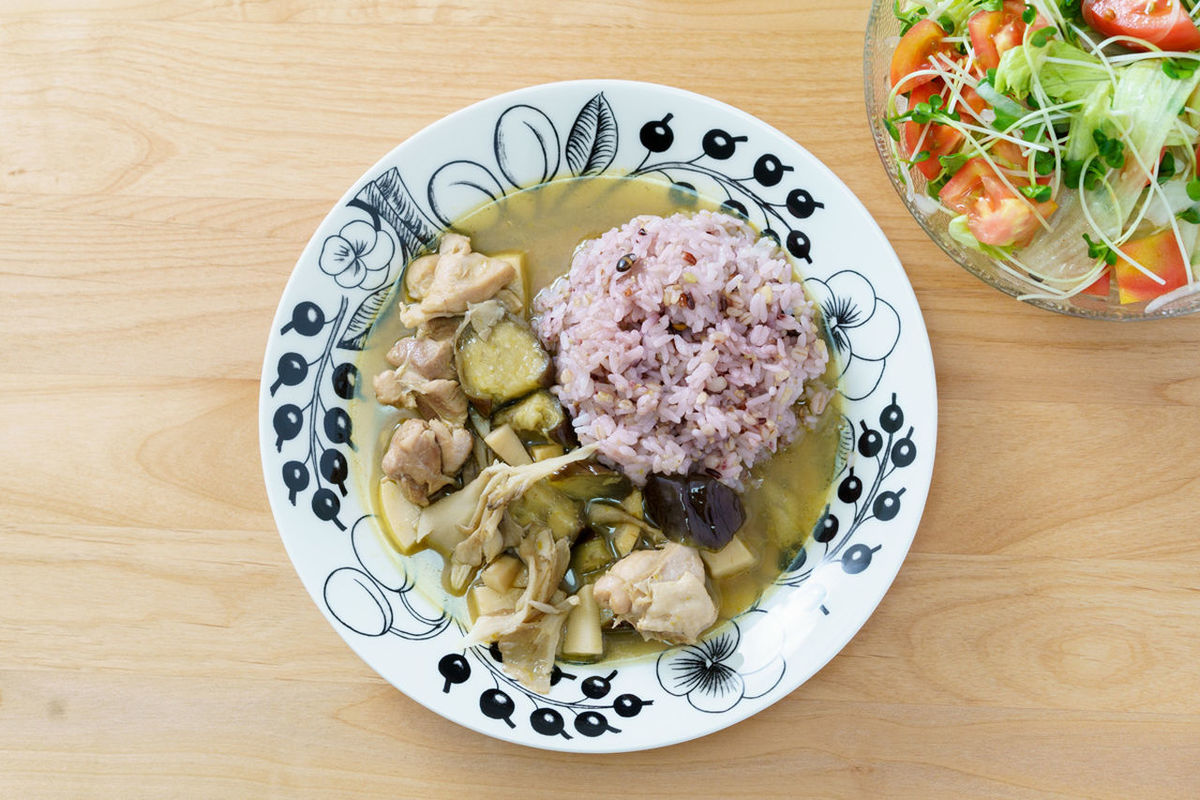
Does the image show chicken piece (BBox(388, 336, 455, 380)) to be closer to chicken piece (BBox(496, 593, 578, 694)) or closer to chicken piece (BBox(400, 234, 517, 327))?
chicken piece (BBox(400, 234, 517, 327))

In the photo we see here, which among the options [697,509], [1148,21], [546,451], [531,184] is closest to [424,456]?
[546,451]

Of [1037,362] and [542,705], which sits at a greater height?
[1037,362]

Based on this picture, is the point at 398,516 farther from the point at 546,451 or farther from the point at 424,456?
the point at 546,451

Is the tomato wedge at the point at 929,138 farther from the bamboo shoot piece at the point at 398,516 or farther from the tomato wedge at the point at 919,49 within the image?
the bamboo shoot piece at the point at 398,516

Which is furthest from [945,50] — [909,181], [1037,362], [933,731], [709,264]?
[933,731]

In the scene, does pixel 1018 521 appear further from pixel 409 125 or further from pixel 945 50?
pixel 409 125

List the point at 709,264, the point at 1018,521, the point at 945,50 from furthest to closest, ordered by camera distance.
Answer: the point at 1018,521, the point at 709,264, the point at 945,50
